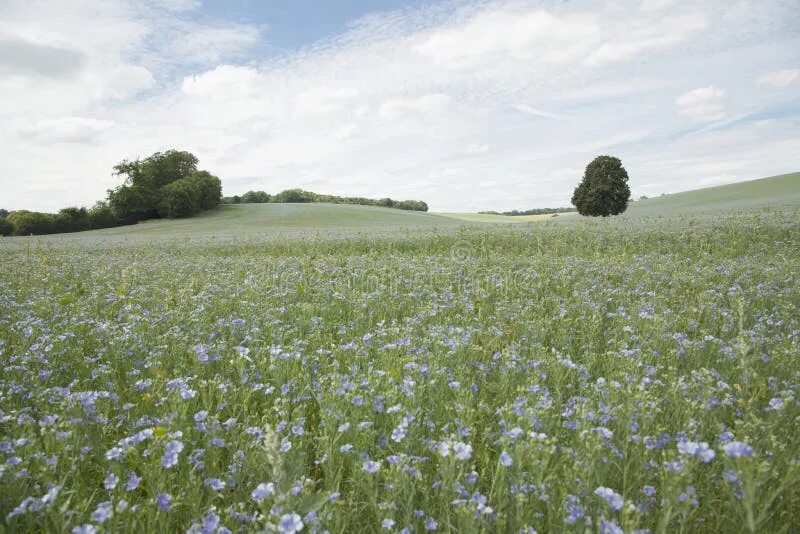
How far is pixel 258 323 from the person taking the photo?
5539 millimetres

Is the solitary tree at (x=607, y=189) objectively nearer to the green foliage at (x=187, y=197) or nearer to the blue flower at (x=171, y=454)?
the green foliage at (x=187, y=197)

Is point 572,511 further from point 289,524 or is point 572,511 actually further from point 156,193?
point 156,193

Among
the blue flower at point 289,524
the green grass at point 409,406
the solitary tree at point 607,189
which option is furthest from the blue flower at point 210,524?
the solitary tree at point 607,189

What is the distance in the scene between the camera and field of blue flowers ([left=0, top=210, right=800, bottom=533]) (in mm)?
2301

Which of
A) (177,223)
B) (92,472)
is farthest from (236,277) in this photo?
(177,223)

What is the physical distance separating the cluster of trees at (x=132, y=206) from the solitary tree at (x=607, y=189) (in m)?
50.3

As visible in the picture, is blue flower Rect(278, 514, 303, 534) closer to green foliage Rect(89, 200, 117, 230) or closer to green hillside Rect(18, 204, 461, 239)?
green hillside Rect(18, 204, 461, 239)

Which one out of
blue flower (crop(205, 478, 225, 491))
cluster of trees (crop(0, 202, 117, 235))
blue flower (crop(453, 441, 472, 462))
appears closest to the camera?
blue flower (crop(453, 441, 472, 462))

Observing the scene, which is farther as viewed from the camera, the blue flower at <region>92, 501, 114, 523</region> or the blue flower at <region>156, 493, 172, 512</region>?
the blue flower at <region>156, 493, 172, 512</region>

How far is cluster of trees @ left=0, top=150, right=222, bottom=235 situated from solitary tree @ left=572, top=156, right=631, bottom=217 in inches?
1980

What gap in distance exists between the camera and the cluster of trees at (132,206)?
5922cm

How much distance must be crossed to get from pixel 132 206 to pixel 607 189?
59987mm

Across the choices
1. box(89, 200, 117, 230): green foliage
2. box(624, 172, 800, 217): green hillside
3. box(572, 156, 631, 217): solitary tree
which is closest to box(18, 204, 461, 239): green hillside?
box(89, 200, 117, 230): green foliage

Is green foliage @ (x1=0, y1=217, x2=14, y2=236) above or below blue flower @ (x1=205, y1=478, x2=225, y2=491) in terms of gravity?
above
